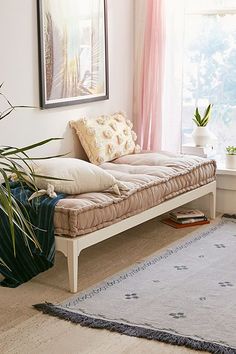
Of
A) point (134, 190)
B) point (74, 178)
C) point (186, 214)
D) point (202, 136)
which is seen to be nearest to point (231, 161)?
point (202, 136)

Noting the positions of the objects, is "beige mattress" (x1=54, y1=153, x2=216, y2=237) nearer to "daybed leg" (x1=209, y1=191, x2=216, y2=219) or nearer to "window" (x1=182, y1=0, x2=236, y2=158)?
"daybed leg" (x1=209, y1=191, x2=216, y2=219)

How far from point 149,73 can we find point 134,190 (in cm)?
156

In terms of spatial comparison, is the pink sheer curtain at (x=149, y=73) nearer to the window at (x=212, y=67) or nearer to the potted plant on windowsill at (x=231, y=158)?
the window at (x=212, y=67)

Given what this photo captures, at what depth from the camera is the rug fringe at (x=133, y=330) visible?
3.04 metres

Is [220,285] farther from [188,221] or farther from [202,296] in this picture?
[188,221]

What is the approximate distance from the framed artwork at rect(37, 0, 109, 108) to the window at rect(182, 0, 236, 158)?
830 millimetres

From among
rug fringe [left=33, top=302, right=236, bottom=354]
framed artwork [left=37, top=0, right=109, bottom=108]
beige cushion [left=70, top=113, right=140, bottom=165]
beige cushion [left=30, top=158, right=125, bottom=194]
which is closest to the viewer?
rug fringe [left=33, top=302, right=236, bottom=354]

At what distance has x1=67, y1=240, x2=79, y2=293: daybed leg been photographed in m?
3.68

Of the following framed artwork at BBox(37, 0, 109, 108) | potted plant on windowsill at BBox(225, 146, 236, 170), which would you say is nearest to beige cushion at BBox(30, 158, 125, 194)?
framed artwork at BBox(37, 0, 109, 108)

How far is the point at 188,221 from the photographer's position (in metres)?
5.07

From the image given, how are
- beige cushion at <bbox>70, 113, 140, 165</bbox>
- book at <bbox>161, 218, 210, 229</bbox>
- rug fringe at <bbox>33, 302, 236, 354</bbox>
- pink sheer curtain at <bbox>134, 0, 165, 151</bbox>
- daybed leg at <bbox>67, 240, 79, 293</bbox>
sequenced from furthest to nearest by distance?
pink sheer curtain at <bbox>134, 0, 165, 151</bbox>
book at <bbox>161, 218, 210, 229</bbox>
beige cushion at <bbox>70, 113, 140, 165</bbox>
daybed leg at <bbox>67, 240, 79, 293</bbox>
rug fringe at <bbox>33, 302, 236, 354</bbox>

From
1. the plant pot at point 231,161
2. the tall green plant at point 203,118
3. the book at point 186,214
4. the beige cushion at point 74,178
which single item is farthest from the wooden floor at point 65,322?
the tall green plant at point 203,118

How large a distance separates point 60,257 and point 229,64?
2.20m

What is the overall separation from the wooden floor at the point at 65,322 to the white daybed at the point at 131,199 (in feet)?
0.75
